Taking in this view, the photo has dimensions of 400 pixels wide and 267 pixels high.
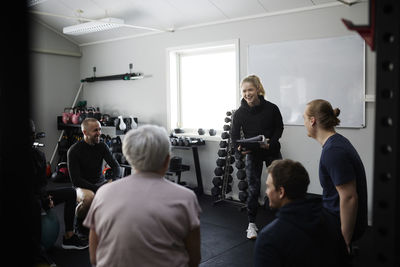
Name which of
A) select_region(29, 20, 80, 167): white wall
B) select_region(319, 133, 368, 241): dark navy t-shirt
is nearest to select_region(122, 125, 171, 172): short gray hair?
select_region(319, 133, 368, 241): dark navy t-shirt

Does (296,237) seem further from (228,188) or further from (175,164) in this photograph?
(175,164)

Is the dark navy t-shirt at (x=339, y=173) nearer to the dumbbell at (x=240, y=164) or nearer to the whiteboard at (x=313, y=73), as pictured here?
the whiteboard at (x=313, y=73)

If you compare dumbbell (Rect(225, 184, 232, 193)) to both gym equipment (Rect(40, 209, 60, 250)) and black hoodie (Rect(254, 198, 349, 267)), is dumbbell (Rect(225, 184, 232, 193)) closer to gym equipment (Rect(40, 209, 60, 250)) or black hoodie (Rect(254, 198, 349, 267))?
gym equipment (Rect(40, 209, 60, 250))

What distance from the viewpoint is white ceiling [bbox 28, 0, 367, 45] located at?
4234 mm

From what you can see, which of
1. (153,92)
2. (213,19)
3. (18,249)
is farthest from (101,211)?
(153,92)

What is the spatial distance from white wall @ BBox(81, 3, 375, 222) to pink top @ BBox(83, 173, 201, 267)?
293 centimetres

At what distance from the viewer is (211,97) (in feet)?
17.2

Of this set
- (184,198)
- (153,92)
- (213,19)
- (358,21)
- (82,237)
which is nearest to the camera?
(184,198)

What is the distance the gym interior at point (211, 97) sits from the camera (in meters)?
0.56

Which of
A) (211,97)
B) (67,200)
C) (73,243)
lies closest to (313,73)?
(211,97)

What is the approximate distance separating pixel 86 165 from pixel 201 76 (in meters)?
2.46

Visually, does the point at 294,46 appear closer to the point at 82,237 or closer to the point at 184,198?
the point at 82,237

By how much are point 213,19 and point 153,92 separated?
146cm

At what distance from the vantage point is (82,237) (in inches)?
132
